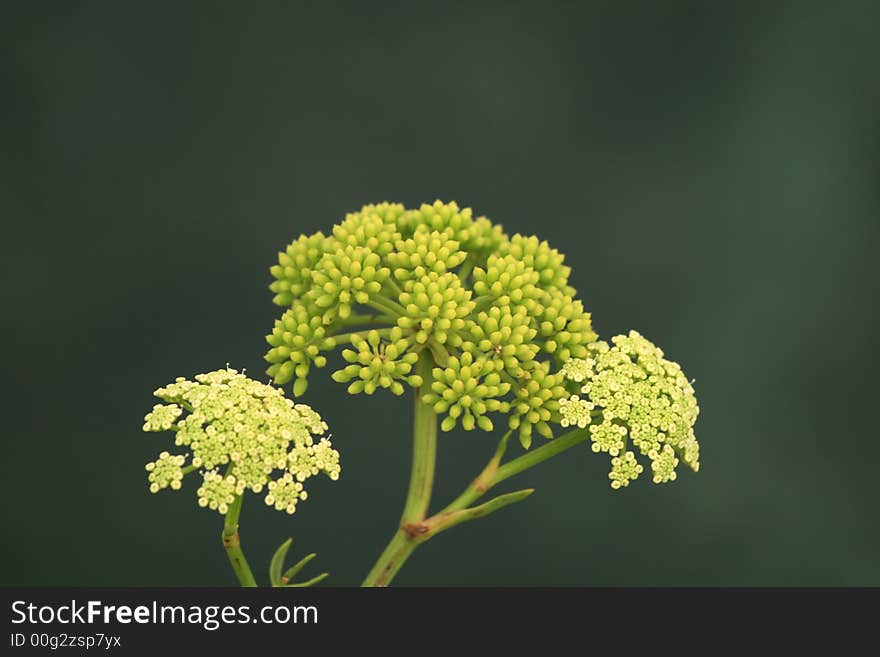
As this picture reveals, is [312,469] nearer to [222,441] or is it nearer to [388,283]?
[222,441]

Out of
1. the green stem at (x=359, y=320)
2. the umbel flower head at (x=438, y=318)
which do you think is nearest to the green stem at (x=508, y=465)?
the umbel flower head at (x=438, y=318)

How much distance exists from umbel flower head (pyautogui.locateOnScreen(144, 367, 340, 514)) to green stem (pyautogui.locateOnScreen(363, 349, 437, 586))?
0.38m

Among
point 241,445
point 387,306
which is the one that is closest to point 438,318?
point 387,306

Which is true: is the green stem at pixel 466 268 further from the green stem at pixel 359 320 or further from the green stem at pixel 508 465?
the green stem at pixel 508 465

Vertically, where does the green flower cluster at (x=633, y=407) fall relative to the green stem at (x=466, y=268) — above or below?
below

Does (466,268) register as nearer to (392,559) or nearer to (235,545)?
(392,559)

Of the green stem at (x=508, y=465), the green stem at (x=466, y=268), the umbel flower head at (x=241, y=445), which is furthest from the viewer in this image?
the green stem at (x=466, y=268)

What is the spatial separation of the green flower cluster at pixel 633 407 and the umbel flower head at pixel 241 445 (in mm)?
664

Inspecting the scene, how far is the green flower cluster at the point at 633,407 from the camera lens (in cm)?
268

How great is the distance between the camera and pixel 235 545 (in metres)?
2.67

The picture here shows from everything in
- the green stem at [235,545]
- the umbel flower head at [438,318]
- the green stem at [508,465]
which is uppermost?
the umbel flower head at [438,318]

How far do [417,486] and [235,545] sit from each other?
0.52 metres

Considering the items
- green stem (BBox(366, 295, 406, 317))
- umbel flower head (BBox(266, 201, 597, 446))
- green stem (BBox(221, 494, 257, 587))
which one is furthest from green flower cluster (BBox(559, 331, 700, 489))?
Answer: green stem (BBox(221, 494, 257, 587))

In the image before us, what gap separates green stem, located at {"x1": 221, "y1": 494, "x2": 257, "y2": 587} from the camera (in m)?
2.60
